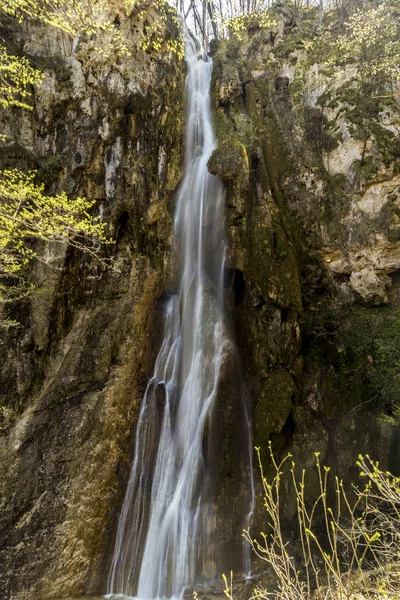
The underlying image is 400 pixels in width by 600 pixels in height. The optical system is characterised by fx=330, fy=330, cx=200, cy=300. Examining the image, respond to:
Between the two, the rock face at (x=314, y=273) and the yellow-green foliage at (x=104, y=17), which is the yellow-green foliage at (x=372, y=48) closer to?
the rock face at (x=314, y=273)

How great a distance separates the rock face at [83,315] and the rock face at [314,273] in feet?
7.95

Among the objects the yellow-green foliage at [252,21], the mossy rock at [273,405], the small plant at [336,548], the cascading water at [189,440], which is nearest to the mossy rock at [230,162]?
the cascading water at [189,440]

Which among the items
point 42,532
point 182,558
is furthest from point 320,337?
point 42,532

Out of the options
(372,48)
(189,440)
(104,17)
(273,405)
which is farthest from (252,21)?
(189,440)

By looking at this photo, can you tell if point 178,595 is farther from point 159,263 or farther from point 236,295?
point 159,263

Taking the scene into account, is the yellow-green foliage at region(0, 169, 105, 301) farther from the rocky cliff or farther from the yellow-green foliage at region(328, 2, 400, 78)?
the yellow-green foliage at region(328, 2, 400, 78)

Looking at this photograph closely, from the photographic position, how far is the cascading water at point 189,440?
6.82m

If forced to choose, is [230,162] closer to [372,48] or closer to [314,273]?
[314,273]

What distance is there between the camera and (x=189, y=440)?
25.6 feet

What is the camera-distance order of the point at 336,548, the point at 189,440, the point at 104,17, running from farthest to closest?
the point at 104,17
the point at 189,440
the point at 336,548

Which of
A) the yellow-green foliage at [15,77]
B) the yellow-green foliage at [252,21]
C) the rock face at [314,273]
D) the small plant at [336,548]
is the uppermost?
the yellow-green foliage at [252,21]

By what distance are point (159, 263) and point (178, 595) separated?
7498 millimetres

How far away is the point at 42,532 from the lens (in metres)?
6.73

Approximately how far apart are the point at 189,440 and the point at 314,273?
5.80 meters
